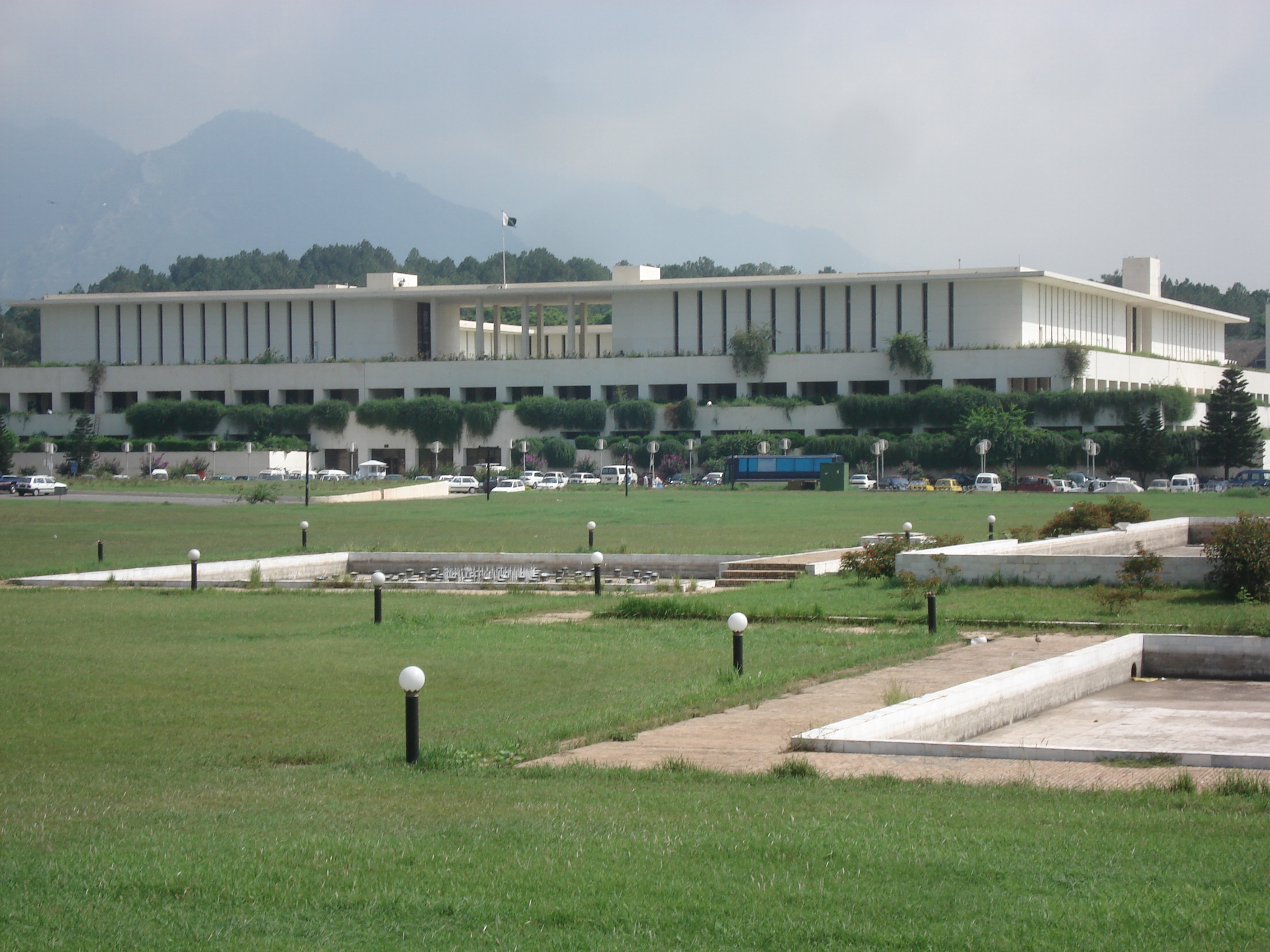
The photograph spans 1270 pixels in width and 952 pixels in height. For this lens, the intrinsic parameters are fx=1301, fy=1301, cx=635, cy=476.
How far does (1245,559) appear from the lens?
74.2 ft

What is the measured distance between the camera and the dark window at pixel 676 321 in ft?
362

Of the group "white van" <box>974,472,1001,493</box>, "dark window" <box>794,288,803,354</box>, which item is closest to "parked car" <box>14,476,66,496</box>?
"white van" <box>974,472,1001,493</box>

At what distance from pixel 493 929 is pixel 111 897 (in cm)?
209

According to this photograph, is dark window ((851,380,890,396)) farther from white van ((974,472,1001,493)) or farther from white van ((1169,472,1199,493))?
white van ((1169,472,1199,493))

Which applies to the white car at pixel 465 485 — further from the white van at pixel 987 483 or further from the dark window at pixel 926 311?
the dark window at pixel 926 311

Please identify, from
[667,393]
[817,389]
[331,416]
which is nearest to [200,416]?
[331,416]

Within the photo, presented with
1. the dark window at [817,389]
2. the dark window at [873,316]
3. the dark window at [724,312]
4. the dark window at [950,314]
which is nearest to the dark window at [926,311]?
the dark window at [950,314]

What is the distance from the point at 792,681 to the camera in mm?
15477

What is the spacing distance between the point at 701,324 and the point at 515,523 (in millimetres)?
63226

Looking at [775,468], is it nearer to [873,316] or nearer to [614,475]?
[614,475]

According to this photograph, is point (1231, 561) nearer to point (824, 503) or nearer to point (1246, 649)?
point (1246, 649)

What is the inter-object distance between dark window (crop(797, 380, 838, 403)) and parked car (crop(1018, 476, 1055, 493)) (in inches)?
887

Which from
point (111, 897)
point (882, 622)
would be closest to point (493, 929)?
point (111, 897)

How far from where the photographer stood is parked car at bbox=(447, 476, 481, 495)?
289 feet
